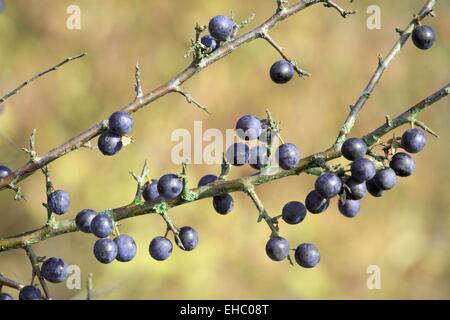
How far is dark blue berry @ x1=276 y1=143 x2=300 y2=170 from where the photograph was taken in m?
1.54

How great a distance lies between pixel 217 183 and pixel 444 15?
4.98 meters

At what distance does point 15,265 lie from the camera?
4988mm

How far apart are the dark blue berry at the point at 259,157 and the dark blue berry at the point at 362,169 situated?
0.20 m

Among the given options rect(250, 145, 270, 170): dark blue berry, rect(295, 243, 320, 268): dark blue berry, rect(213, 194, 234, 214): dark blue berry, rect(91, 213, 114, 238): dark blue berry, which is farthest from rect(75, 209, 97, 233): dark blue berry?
rect(295, 243, 320, 268): dark blue berry

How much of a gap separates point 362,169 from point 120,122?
0.59 metres

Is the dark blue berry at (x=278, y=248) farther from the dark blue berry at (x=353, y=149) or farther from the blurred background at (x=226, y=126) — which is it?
the blurred background at (x=226, y=126)

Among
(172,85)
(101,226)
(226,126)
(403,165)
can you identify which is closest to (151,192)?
(101,226)

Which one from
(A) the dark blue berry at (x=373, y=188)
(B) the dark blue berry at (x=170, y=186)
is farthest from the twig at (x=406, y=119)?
(B) the dark blue berry at (x=170, y=186)

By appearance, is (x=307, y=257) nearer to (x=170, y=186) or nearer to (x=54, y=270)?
(x=170, y=186)

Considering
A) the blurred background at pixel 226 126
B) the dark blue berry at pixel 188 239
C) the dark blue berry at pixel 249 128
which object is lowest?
the dark blue berry at pixel 188 239

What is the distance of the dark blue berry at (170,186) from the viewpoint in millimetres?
1596

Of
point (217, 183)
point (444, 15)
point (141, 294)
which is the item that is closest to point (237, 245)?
point (141, 294)

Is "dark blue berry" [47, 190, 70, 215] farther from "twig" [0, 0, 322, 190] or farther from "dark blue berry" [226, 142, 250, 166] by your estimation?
"dark blue berry" [226, 142, 250, 166]

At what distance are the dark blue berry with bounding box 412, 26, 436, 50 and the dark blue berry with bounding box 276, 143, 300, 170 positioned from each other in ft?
1.78
